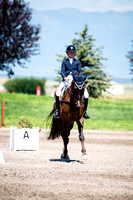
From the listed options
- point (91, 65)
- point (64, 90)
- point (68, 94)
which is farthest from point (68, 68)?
point (91, 65)

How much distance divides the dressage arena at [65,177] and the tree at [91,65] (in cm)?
2955

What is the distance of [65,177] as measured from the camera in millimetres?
7922

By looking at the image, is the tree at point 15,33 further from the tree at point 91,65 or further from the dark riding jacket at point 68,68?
the dark riding jacket at point 68,68

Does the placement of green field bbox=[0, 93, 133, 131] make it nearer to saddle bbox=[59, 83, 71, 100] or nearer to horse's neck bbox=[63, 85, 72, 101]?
saddle bbox=[59, 83, 71, 100]

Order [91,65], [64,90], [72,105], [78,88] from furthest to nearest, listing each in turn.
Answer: [91,65] → [64,90] → [72,105] → [78,88]

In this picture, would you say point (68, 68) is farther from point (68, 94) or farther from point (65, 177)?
point (65, 177)

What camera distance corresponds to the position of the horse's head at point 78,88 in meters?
9.99

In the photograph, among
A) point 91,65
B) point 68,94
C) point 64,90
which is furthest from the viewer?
point 91,65

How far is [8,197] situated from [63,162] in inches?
175

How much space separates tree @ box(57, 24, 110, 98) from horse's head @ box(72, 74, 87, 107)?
3098 centimetres

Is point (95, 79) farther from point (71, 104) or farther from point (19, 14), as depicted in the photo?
point (71, 104)

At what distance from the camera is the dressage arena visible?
635cm

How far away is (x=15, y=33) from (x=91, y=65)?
524 inches

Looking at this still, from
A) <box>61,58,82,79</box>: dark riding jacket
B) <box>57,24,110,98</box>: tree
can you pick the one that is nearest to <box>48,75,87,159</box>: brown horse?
<box>61,58,82,79</box>: dark riding jacket
